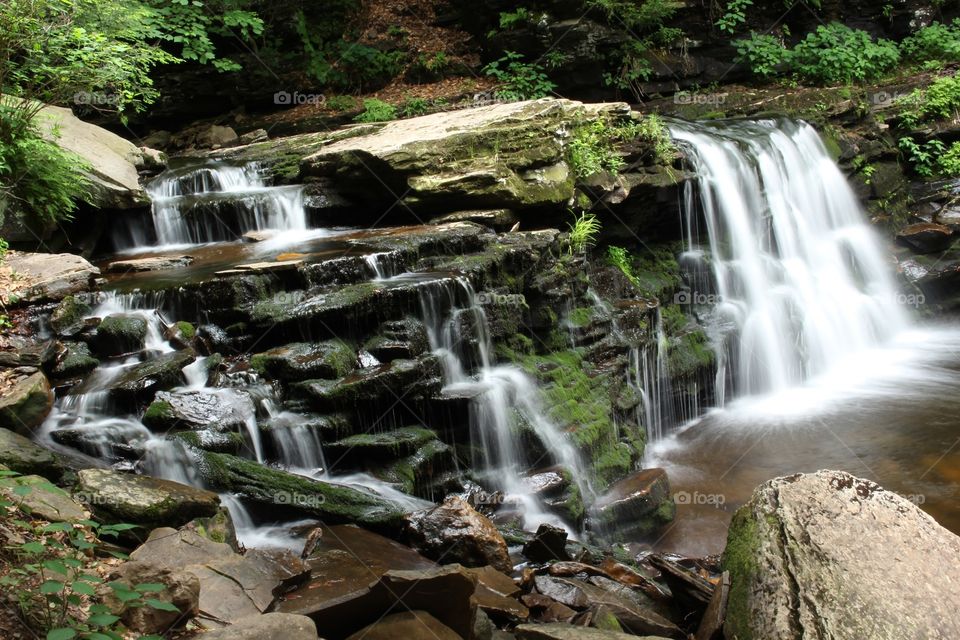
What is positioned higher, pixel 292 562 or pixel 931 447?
pixel 292 562

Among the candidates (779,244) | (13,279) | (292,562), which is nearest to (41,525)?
(292,562)

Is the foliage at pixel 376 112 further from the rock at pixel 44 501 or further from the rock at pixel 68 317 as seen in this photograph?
the rock at pixel 44 501

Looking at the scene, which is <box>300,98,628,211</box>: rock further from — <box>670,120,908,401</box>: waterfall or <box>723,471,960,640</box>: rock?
<box>723,471,960,640</box>: rock

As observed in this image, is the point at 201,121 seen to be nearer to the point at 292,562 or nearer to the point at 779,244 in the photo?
the point at 779,244

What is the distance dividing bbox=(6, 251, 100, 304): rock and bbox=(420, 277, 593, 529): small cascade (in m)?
3.22

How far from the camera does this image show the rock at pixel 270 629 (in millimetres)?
2975

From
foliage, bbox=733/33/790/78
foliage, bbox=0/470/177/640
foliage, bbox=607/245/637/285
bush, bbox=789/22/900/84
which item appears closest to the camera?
foliage, bbox=0/470/177/640

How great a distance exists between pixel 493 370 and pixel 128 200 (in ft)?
16.5

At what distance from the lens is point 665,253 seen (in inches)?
419
